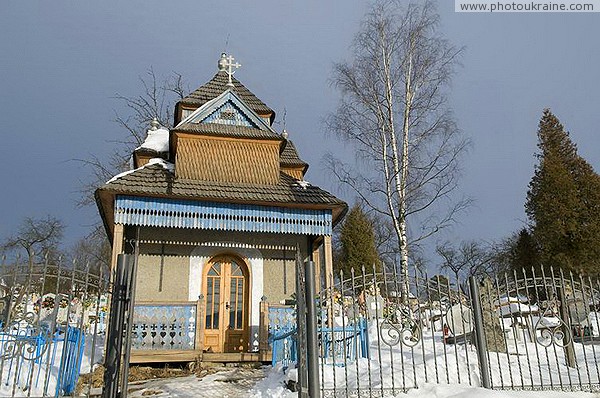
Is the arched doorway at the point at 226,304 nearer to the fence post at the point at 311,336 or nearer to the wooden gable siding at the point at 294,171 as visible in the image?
the wooden gable siding at the point at 294,171

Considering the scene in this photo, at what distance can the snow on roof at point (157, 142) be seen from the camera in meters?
16.0

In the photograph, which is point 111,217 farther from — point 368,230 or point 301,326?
point 368,230

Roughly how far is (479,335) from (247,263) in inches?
301

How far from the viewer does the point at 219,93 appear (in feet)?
55.5

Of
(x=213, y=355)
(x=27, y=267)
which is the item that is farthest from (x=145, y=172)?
(x=27, y=267)

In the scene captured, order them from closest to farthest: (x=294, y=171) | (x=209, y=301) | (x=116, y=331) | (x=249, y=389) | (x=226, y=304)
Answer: (x=116, y=331) < (x=249, y=389) < (x=209, y=301) < (x=226, y=304) < (x=294, y=171)

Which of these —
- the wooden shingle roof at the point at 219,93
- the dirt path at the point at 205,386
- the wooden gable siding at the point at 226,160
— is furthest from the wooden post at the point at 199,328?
the wooden shingle roof at the point at 219,93

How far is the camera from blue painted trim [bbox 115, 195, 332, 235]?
12.4 metres

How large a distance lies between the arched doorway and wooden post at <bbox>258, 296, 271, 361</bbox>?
54.5 inches

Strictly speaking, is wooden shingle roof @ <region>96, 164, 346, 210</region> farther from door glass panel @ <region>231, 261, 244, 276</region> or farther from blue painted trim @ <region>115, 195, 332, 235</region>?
door glass panel @ <region>231, 261, 244, 276</region>

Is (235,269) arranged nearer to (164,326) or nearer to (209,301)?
(209,301)

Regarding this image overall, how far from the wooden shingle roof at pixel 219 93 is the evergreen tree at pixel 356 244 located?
20028 mm

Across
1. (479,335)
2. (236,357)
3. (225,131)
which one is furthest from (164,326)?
(479,335)

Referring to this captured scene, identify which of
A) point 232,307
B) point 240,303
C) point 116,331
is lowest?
point 116,331
